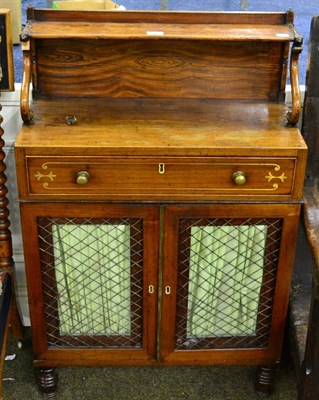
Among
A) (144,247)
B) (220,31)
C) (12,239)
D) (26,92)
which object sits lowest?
(12,239)

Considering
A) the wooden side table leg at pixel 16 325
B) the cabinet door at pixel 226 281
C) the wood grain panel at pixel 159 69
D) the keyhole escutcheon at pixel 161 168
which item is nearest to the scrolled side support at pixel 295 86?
the wood grain panel at pixel 159 69

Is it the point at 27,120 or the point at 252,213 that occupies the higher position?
the point at 27,120

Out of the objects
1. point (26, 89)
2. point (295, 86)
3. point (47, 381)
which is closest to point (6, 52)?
point (26, 89)

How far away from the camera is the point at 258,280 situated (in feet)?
6.82

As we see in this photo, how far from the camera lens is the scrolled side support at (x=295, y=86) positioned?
1.90 metres

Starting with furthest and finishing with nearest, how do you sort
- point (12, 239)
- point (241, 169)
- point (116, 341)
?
point (12, 239) → point (116, 341) → point (241, 169)

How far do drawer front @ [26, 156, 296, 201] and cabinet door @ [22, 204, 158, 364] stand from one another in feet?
0.21

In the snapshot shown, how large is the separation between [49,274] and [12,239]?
17.7 inches

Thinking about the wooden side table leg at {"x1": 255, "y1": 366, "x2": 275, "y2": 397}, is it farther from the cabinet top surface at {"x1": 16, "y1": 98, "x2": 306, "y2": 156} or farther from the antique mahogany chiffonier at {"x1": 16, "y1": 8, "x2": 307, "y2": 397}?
the cabinet top surface at {"x1": 16, "y1": 98, "x2": 306, "y2": 156}

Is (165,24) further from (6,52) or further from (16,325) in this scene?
(16,325)

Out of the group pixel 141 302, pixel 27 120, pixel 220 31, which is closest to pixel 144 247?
pixel 141 302

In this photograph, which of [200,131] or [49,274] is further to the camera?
[49,274]

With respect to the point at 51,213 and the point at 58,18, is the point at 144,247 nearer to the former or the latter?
the point at 51,213

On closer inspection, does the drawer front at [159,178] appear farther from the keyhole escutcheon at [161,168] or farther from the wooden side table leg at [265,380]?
the wooden side table leg at [265,380]
